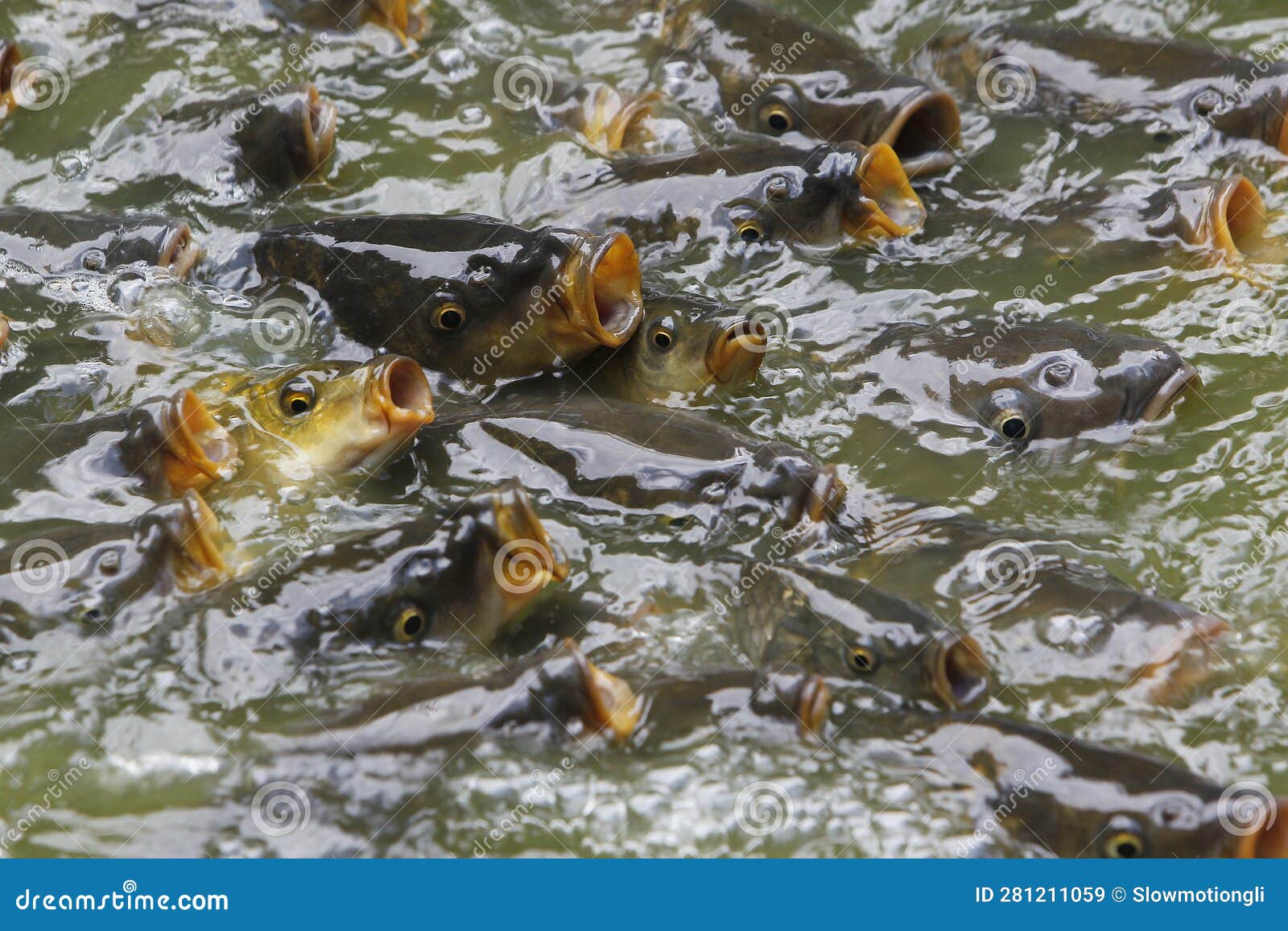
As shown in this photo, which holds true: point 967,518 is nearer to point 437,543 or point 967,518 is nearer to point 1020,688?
point 1020,688

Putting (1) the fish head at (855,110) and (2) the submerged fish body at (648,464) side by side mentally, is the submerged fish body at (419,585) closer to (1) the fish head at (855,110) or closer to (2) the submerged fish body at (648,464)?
(2) the submerged fish body at (648,464)

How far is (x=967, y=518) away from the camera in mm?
4695

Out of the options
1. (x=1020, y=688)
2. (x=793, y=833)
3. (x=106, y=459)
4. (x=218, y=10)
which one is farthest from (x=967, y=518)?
(x=218, y=10)

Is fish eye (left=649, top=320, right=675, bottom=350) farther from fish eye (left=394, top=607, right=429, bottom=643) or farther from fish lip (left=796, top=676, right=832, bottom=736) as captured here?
fish lip (left=796, top=676, right=832, bottom=736)

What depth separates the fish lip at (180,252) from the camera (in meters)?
5.70

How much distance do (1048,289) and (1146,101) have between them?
145 cm

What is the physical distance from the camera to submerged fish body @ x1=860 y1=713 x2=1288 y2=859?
3.48m

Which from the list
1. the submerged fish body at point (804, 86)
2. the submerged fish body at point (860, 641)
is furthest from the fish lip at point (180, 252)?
the submerged fish body at point (860, 641)

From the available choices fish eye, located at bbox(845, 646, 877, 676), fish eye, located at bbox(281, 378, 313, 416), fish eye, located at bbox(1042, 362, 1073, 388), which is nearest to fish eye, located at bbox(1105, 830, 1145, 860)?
fish eye, located at bbox(845, 646, 877, 676)

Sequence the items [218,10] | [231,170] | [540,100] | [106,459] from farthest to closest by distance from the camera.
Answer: [218,10] < [540,100] < [231,170] < [106,459]

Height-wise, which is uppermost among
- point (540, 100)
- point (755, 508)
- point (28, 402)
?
point (540, 100)

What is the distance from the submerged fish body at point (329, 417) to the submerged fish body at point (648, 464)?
6.5 inches

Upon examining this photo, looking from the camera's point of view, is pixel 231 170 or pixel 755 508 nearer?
pixel 755 508

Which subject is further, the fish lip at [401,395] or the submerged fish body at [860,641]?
the fish lip at [401,395]
